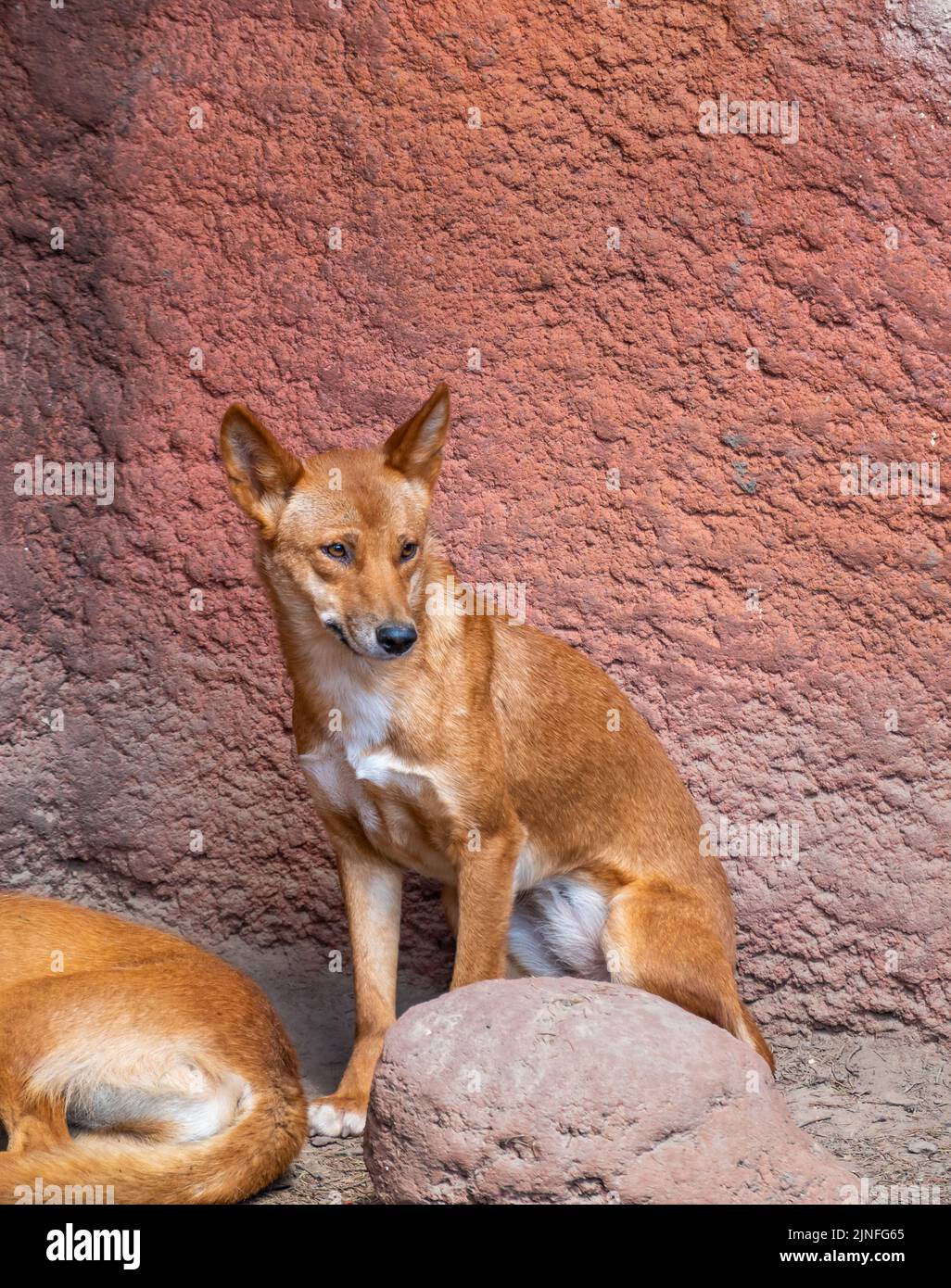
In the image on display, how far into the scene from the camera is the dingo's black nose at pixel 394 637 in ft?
16.2

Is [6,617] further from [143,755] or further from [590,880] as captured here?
[590,880]

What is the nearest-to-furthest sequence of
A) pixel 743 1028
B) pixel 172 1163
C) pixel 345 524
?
pixel 172 1163 < pixel 345 524 < pixel 743 1028

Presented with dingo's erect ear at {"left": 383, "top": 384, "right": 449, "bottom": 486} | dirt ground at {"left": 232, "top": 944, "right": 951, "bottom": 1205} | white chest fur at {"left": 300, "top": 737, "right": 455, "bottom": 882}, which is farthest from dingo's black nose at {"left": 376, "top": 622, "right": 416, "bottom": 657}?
dirt ground at {"left": 232, "top": 944, "right": 951, "bottom": 1205}

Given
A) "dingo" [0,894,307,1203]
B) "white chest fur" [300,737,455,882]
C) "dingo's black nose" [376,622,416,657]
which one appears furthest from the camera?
"white chest fur" [300,737,455,882]

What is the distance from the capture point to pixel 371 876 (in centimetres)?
577

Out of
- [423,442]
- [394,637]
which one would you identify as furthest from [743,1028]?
[423,442]

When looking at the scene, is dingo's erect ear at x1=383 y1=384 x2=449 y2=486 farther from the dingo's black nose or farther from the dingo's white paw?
the dingo's white paw

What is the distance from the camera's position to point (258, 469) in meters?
5.26

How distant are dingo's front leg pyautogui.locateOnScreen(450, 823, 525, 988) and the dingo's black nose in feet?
2.89

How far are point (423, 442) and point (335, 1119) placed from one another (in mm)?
2536

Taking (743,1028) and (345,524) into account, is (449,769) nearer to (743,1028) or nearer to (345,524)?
(345,524)

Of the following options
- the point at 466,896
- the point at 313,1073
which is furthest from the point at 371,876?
the point at 313,1073

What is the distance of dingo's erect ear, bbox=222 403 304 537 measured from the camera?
5156 mm

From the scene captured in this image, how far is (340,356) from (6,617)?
1900 millimetres
